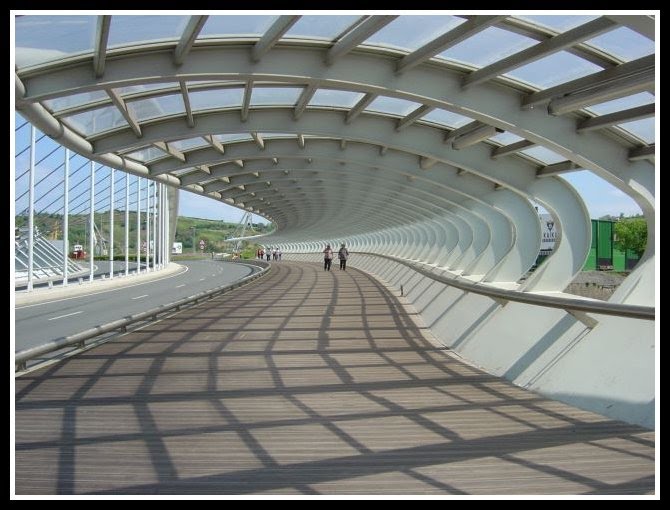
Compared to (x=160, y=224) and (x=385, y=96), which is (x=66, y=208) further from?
(x=160, y=224)

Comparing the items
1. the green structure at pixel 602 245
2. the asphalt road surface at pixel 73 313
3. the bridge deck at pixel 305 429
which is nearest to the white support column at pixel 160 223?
the asphalt road surface at pixel 73 313

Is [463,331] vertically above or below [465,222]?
below

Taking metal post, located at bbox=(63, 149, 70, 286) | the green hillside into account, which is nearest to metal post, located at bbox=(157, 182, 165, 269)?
the green hillside

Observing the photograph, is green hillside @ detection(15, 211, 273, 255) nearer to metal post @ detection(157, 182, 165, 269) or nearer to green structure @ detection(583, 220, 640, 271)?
metal post @ detection(157, 182, 165, 269)

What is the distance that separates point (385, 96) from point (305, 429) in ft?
22.8

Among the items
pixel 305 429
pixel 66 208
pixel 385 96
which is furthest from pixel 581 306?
pixel 66 208

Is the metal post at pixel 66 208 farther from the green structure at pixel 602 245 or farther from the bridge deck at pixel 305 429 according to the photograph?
the bridge deck at pixel 305 429

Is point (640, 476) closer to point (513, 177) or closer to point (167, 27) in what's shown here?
point (167, 27)

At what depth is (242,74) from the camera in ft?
33.2

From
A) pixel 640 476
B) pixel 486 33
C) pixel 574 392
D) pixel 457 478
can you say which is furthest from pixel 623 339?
pixel 486 33

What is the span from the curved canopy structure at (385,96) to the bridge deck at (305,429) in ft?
10.9

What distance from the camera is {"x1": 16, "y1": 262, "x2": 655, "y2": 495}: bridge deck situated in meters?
4.44

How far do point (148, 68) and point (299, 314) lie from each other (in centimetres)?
804

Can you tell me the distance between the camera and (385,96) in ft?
37.9
